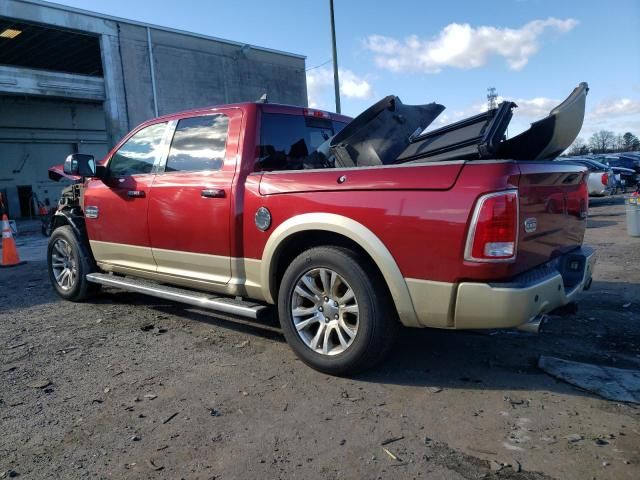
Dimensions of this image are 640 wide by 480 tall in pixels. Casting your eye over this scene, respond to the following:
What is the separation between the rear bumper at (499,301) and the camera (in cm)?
274

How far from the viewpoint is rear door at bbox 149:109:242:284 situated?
3980 millimetres

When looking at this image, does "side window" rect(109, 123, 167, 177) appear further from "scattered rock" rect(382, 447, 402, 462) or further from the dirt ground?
"scattered rock" rect(382, 447, 402, 462)

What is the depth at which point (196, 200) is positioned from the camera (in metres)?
4.12

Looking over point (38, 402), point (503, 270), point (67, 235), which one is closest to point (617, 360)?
point (503, 270)

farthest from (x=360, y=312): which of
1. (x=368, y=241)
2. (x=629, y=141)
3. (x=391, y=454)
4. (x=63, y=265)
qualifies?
(x=629, y=141)

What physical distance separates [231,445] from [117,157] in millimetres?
3712

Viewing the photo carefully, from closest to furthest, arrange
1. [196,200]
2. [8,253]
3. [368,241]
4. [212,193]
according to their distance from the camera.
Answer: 1. [368,241]
2. [212,193]
3. [196,200]
4. [8,253]

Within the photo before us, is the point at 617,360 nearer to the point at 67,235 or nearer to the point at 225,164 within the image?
the point at 225,164

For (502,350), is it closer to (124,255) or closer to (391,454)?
(391,454)

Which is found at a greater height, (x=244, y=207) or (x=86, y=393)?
(x=244, y=207)

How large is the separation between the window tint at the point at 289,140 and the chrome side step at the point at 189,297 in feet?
3.75

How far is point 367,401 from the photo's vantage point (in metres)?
3.04

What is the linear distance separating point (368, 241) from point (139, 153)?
9.74ft

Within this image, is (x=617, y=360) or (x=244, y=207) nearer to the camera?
(x=617, y=360)
